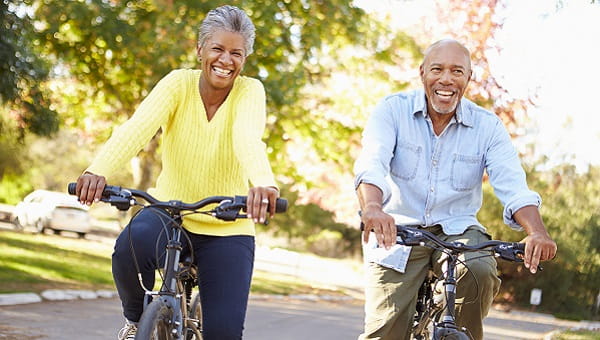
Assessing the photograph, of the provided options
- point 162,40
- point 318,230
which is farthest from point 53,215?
point 162,40

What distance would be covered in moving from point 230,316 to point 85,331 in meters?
5.30

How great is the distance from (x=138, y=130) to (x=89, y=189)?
1.75ft

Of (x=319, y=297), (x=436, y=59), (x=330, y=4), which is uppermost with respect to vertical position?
(x=330, y=4)

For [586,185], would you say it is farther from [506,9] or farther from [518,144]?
[506,9]

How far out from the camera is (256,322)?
12.0m

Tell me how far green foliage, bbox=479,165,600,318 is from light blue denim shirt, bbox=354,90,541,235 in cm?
1811

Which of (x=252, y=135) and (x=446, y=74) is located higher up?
(x=446, y=74)

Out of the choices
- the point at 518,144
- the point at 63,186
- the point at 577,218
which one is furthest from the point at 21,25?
the point at 63,186

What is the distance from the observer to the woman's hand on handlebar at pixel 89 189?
→ 3730 mm

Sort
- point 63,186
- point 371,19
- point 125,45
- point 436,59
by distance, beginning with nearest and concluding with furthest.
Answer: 1. point 436,59
2. point 125,45
3. point 371,19
4. point 63,186

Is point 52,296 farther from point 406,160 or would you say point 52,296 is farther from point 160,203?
point 160,203

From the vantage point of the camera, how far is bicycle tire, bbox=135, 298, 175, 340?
3543 millimetres

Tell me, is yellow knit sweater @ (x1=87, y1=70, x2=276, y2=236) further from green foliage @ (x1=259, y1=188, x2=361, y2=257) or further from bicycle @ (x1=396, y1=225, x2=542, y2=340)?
green foliage @ (x1=259, y1=188, x2=361, y2=257)

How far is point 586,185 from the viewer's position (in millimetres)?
23297
